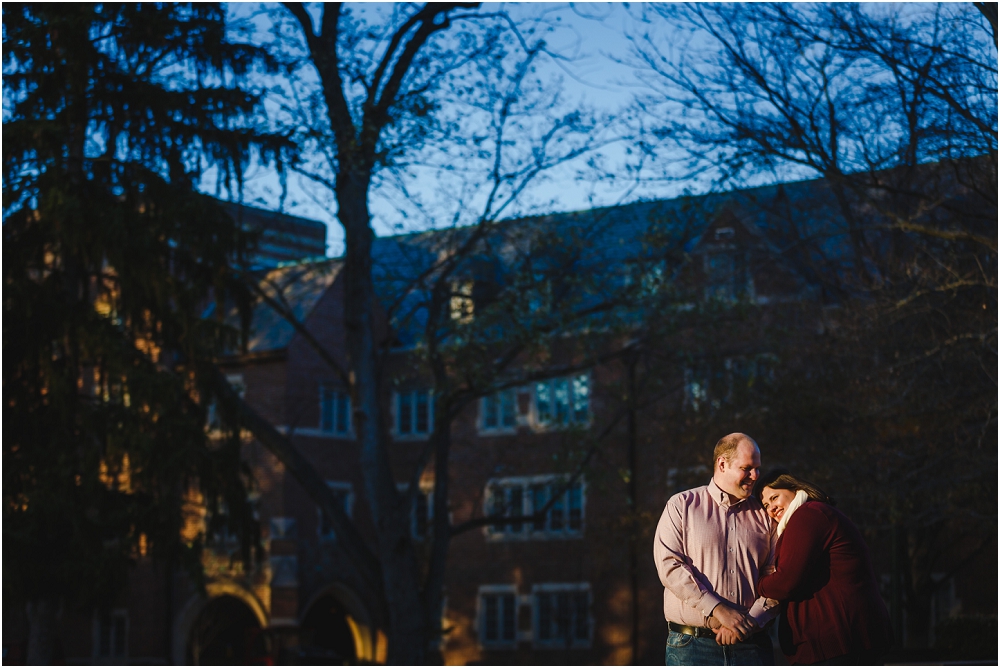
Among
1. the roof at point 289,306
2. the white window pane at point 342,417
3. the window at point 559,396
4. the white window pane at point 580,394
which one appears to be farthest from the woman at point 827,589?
the white window pane at point 342,417

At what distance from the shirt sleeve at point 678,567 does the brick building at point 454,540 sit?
17851 millimetres

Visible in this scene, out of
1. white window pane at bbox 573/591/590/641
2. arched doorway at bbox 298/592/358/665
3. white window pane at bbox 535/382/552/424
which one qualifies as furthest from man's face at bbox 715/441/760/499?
arched doorway at bbox 298/592/358/665

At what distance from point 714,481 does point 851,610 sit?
804 millimetres

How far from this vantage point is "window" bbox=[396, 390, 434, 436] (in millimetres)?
30438

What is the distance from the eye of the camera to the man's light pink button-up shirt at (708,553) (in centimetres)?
501

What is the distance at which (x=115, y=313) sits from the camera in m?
16.6

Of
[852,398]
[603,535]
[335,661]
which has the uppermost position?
[852,398]

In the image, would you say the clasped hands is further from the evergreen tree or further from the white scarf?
the evergreen tree

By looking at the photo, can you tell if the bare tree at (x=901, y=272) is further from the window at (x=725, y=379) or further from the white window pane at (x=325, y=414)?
the white window pane at (x=325, y=414)

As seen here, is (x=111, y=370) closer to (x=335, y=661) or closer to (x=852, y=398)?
(x=852, y=398)

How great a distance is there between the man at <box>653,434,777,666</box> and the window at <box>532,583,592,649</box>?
22374 mm

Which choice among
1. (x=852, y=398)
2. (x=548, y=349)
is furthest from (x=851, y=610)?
(x=548, y=349)

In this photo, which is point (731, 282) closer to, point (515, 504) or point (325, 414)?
point (515, 504)

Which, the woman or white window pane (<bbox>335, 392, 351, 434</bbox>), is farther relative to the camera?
white window pane (<bbox>335, 392, 351, 434</bbox>)
